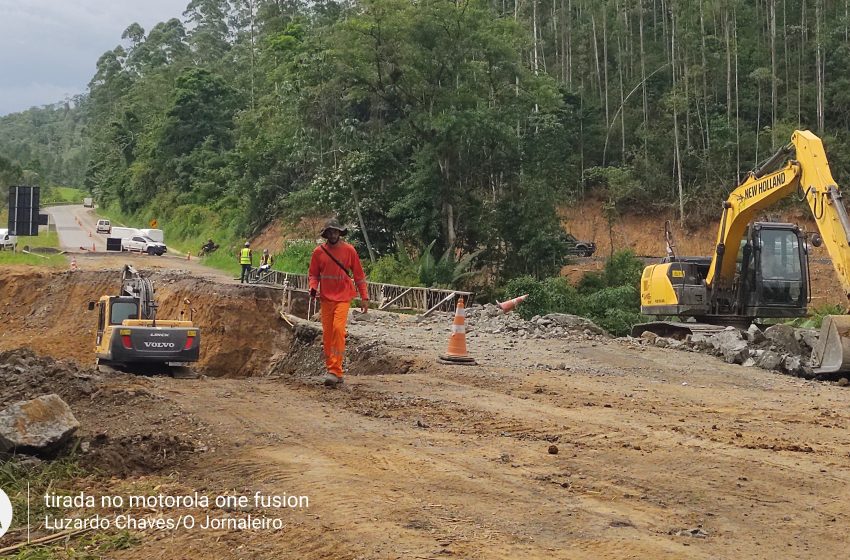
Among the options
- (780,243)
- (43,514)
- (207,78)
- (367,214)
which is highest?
(207,78)

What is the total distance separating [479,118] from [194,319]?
12.0 metres

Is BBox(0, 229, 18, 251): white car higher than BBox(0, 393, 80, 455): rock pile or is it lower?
higher

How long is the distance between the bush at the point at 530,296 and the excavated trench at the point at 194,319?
6535mm

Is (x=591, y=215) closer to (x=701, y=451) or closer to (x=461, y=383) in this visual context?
(x=461, y=383)

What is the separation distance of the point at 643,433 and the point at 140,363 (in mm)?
11656

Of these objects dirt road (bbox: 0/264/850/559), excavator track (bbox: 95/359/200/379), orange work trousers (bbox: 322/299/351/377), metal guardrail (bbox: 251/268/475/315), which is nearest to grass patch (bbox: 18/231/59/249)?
metal guardrail (bbox: 251/268/475/315)

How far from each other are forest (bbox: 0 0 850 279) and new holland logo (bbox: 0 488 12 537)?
2585cm

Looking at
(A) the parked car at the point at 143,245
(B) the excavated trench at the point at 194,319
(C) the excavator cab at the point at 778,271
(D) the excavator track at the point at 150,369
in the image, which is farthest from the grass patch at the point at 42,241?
(C) the excavator cab at the point at 778,271

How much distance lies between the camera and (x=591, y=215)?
5347 cm

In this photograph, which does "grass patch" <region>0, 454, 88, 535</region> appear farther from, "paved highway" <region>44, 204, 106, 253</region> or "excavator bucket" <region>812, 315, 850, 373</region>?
"paved highway" <region>44, 204, 106, 253</region>

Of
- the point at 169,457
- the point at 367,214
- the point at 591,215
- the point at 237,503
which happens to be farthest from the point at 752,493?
the point at 591,215

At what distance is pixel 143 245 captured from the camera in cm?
5322

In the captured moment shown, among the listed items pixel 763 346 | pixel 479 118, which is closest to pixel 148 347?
pixel 763 346

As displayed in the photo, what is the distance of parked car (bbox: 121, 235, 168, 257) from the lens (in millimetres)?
53031
